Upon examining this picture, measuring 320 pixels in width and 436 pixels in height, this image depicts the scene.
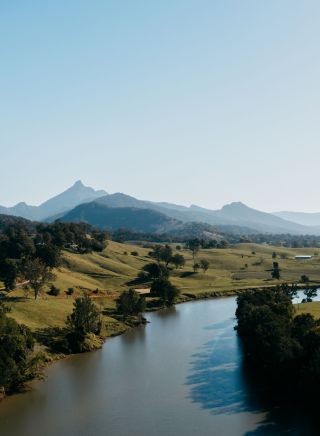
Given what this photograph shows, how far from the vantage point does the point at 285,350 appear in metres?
69.4

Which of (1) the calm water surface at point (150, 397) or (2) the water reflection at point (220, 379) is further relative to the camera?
(2) the water reflection at point (220, 379)

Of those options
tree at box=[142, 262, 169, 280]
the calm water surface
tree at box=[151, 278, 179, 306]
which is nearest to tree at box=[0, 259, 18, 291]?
the calm water surface

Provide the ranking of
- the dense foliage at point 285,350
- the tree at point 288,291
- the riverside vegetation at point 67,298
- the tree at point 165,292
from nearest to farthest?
the dense foliage at point 285,350 < the riverside vegetation at point 67,298 < the tree at point 288,291 < the tree at point 165,292

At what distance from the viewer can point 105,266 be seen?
196 meters

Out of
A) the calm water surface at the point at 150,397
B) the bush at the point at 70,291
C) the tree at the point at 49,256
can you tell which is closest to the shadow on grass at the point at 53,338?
the calm water surface at the point at 150,397

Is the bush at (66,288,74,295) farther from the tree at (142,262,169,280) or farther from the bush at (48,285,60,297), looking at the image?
the tree at (142,262,169,280)

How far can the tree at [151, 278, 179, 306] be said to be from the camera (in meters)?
151

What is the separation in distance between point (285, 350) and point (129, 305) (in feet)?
200

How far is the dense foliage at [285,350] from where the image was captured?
64.2 m

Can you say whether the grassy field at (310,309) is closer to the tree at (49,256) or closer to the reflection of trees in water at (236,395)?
the reflection of trees in water at (236,395)

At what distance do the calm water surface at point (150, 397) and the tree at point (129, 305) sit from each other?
20.2 meters

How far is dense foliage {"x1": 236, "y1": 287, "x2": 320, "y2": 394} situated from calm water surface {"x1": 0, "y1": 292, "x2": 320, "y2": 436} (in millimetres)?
4081

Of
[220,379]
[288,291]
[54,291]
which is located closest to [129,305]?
[54,291]

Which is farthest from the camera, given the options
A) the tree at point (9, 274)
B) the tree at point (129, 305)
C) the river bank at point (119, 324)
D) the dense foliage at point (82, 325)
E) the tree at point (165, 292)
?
the tree at point (165, 292)
